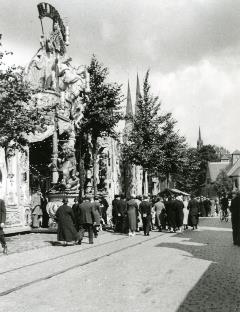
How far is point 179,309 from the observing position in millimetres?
6039

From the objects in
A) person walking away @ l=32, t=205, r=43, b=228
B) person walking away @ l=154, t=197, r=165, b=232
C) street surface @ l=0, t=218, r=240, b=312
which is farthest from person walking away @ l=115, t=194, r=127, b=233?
street surface @ l=0, t=218, r=240, b=312

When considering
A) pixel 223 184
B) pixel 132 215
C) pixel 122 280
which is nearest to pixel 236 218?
pixel 132 215

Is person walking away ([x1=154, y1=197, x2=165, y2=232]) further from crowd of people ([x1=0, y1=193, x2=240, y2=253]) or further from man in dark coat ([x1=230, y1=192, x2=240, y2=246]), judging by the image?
man in dark coat ([x1=230, y1=192, x2=240, y2=246])

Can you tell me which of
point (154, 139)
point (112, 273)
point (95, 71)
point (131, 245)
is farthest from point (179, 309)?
point (154, 139)

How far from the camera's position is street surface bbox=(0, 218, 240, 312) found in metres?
6.42

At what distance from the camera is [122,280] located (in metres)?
8.30

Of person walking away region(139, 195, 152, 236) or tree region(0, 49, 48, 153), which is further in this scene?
person walking away region(139, 195, 152, 236)

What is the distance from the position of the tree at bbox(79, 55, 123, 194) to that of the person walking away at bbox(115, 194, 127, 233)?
18.6 feet

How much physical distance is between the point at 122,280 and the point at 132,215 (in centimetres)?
1187

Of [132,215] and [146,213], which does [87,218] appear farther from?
[146,213]

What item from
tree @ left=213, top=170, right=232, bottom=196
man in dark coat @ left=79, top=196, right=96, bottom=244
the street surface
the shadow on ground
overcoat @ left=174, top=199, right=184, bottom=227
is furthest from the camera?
tree @ left=213, top=170, right=232, bottom=196

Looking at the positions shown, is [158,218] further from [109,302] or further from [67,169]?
[109,302]

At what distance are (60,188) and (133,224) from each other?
3.78m

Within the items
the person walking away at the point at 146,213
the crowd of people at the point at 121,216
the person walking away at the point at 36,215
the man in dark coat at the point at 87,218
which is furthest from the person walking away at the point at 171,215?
the man in dark coat at the point at 87,218
